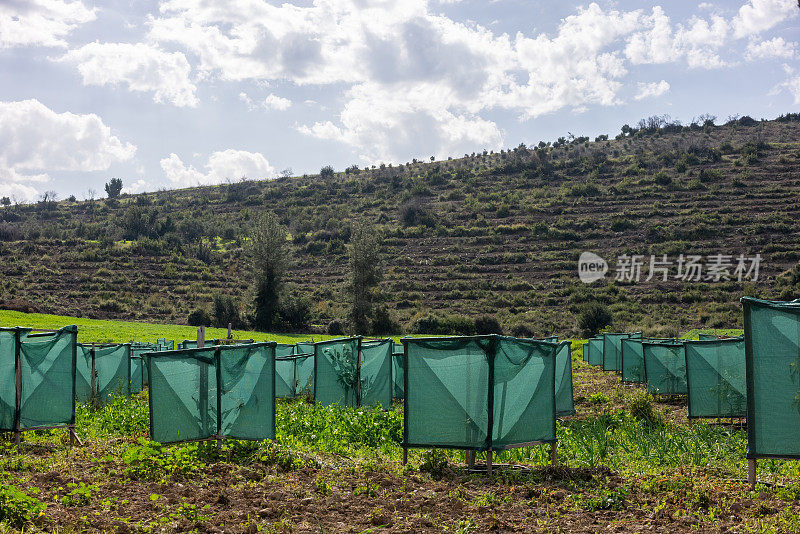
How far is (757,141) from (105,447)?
96.4m

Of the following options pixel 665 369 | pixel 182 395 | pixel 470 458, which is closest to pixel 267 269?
pixel 665 369

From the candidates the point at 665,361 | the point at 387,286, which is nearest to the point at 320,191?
the point at 387,286

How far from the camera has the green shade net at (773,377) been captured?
7.21 meters

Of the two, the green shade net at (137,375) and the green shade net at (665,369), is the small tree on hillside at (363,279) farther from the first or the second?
the green shade net at (665,369)

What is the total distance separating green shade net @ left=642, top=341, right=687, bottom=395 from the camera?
18.9 m

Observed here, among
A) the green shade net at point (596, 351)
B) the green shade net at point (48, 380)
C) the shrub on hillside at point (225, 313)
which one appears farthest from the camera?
the shrub on hillside at point (225, 313)

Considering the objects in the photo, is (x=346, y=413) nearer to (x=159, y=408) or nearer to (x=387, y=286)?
(x=159, y=408)

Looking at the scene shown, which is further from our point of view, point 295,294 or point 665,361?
point 295,294

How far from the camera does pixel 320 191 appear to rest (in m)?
104

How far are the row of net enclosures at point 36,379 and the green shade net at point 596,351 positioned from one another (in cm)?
2365

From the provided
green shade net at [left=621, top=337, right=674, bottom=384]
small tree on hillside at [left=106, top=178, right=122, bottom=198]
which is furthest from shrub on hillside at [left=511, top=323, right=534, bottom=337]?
small tree on hillside at [left=106, top=178, right=122, bottom=198]

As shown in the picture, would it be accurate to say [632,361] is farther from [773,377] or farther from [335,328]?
[335,328]

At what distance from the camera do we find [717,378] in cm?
1404

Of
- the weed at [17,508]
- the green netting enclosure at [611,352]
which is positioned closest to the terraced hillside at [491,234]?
the green netting enclosure at [611,352]
